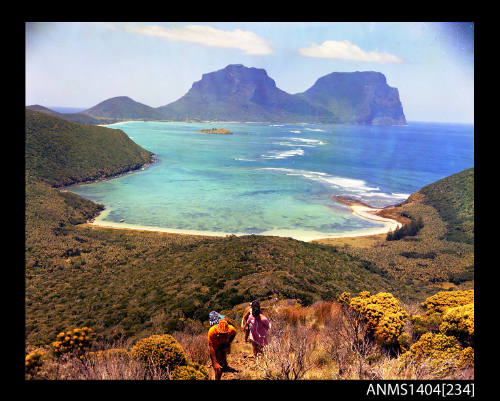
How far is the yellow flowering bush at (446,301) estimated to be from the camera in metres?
5.65

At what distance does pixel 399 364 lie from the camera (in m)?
3.56

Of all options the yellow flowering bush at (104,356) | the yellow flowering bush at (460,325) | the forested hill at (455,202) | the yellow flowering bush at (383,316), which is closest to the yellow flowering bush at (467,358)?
the yellow flowering bush at (460,325)

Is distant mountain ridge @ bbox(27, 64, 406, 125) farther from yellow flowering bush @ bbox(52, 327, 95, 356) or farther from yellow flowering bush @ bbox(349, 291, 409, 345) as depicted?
yellow flowering bush @ bbox(349, 291, 409, 345)

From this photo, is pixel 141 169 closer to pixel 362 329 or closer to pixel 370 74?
pixel 362 329

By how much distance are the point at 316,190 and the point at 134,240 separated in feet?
88.8

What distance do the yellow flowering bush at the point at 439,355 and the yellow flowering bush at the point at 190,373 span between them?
96.1 inches

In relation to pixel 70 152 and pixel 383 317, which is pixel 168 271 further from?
pixel 70 152

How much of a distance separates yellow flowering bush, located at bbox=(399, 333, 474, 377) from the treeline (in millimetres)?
23592

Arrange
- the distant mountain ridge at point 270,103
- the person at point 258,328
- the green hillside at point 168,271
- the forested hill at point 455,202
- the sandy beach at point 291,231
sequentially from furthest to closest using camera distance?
1. the distant mountain ridge at point 270,103
2. the forested hill at point 455,202
3. the sandy beach at point 291,231
4. the green hillside at point 168,271
5. the person at point 258,328

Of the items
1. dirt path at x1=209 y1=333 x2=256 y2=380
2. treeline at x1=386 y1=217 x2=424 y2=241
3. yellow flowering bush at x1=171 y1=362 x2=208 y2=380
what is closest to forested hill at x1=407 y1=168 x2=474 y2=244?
treeline at x1=386 y1=217 x2=424 y2=241

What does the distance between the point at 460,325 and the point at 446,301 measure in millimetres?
1883

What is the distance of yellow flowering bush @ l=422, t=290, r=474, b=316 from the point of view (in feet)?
18.5

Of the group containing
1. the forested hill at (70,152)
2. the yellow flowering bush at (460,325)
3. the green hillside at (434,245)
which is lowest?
the green hillside at (434,245)

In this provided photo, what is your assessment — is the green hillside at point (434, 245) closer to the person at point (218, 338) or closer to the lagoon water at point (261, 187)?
the lagoon water at point (261, 187)
